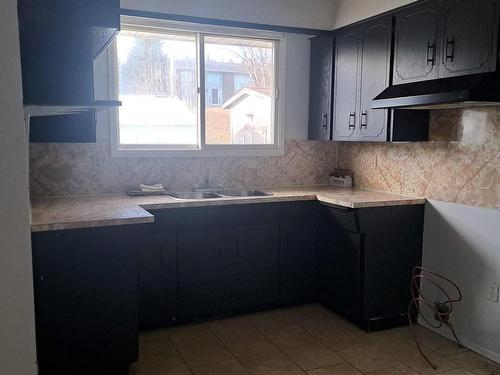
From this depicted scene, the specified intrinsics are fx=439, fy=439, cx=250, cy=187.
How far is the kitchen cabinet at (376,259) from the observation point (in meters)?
3.04

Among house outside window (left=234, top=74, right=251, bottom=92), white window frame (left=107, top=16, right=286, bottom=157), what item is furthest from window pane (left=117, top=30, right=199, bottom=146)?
house outside window (left=234, top=74, right=251, bottom=92)

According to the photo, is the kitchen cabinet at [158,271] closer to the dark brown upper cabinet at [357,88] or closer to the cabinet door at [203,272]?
the cabinet door at [203,272]

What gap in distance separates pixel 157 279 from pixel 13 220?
2.35 m

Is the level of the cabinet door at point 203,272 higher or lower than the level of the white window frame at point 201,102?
lower

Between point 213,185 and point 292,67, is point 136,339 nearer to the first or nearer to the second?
point 213,185

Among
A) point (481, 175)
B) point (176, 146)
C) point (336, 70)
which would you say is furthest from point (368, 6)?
point (176, 146)

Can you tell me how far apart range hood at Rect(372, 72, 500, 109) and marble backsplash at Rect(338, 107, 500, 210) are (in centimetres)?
17

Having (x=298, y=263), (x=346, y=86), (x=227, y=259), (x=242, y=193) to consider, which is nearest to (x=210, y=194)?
(x=242, y=193)


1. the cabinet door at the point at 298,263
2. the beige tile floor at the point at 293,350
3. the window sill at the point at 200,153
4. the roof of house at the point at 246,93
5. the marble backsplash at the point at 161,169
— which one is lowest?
the beige tile floor at the point at 293,350

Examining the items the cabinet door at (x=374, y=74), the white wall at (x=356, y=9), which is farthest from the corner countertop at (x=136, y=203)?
the white wall at (x=356, y=9)

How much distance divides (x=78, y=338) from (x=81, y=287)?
0.27 m

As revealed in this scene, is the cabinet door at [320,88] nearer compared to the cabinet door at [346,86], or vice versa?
the cabinet door at [346,86]

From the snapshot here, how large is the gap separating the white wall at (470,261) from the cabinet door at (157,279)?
184cm

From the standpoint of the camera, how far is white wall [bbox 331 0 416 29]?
307cm
